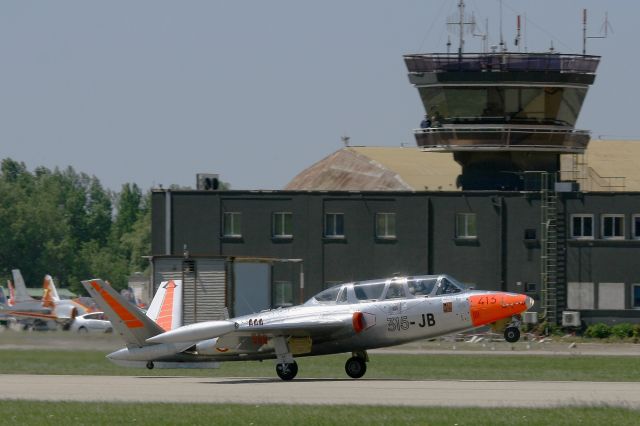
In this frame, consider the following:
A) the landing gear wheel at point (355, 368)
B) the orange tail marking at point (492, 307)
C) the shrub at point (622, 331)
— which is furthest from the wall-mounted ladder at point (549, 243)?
the orange tail marking at point (492, 307)

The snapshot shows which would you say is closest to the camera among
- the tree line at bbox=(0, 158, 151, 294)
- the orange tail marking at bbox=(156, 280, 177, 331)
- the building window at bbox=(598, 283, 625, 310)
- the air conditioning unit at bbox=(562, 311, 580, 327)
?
the orange tail marking at bbox=(156, 280, 177, 331)

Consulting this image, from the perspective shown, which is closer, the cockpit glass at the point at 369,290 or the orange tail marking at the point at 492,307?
the orange tail marking at the point at 492,307

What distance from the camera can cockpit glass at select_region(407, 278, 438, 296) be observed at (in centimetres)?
3288

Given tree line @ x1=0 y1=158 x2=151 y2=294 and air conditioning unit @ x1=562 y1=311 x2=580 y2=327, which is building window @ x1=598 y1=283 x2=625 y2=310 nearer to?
air conditioning unit @ x1=562 y1=311 x2=580 y2=327

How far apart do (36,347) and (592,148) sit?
47.0 m

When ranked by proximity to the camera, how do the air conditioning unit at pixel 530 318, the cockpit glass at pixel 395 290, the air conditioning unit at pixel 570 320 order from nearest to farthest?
the cockpit glass at pixel 395 290 → the air conditioning unit at pixel 530 318 → the air conditioning unit at pixel 570 320

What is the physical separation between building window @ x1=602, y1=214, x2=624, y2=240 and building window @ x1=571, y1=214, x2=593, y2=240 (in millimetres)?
659

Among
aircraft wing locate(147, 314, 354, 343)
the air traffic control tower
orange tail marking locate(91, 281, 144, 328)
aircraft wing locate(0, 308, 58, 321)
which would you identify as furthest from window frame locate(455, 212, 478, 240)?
orange tail marking locate(91, 281, 144, 328)

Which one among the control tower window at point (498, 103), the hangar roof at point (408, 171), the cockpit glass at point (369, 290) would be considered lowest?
the cockpit glass at point (369, 290)

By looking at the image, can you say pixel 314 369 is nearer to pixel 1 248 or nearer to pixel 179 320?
pixel 179 320

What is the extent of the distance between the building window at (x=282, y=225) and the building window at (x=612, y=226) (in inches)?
593

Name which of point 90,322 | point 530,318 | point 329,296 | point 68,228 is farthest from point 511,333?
point 68,228

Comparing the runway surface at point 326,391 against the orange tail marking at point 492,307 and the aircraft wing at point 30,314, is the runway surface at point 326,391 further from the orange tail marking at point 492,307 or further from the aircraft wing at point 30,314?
the aircraft wing at point 30,314

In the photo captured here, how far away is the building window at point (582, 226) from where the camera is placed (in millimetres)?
67375
